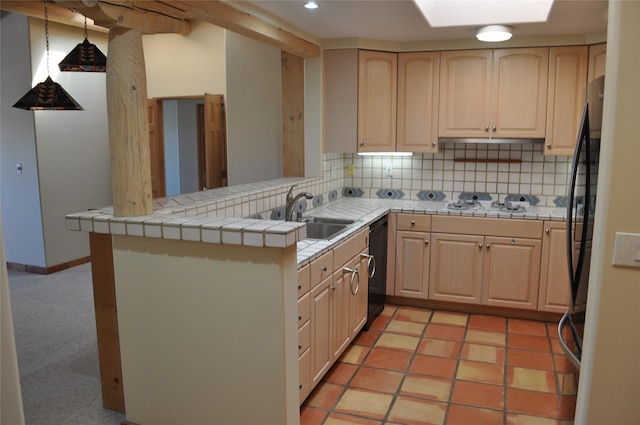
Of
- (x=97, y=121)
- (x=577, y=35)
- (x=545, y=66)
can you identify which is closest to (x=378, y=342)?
(x=545, y=66)

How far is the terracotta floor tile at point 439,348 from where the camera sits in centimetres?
357

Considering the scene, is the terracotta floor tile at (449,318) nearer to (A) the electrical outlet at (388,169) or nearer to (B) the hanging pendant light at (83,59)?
(A) the electrical outlet at (388,169)

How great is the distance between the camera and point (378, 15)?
348 centimetres

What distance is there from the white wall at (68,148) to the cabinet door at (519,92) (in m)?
4.36

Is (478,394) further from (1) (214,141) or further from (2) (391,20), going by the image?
(1) (214,141)

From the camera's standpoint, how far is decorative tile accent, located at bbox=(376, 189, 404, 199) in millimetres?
4914

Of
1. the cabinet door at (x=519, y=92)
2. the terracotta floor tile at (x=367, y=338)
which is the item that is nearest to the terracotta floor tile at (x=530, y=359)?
the terracotta floor tile at (x=367, y=338)

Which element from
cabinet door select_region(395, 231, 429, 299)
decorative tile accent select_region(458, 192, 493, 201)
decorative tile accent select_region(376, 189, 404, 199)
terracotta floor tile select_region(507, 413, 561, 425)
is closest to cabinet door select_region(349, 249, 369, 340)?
cabinet door select_region(395, 231, 429, 299)

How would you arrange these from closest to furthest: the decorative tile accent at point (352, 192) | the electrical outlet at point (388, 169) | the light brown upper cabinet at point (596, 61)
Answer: the light brown upper cabinet at point (596, 61), the electrical outlet at point (388, 169), the decorative tile accent at point (352, 192)

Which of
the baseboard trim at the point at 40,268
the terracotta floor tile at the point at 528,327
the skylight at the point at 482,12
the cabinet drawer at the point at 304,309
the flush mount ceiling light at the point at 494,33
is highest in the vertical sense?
Answer: the skylight at the point at 482,12

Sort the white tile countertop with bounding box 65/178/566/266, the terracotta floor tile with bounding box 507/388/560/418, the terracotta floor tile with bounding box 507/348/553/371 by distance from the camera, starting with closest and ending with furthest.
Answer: the white tile countertop with bounding box 65/178/566/266 < the terracotta floor tile with bounding box 507/388/560/418 < the terracotta floor tile with bounding box 507/348/553/371

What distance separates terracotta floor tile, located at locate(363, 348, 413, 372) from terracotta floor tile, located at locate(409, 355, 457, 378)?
58mm

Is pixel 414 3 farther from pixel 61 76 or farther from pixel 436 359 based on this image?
pixel 61 76

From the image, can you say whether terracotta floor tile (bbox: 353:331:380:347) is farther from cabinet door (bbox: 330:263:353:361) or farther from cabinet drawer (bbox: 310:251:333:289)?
cabinet drawer (bbox: 310:251:333:289)
